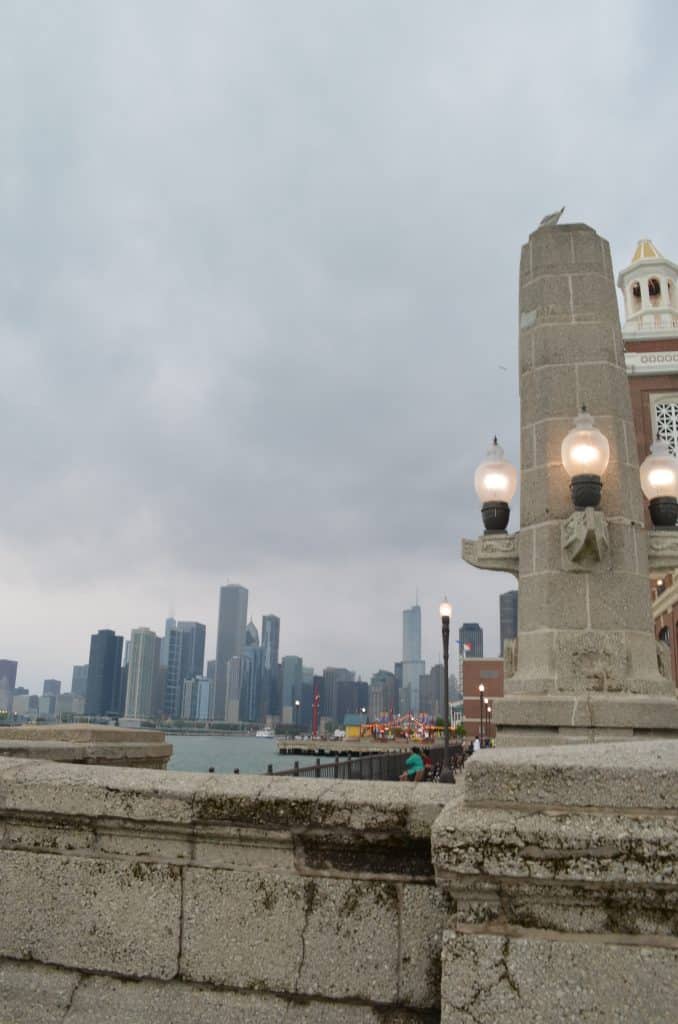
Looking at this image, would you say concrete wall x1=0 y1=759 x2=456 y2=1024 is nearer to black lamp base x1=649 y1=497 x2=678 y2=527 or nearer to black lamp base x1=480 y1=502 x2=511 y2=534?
black lamp base x1=480 y1=502 x2=511 y2=534

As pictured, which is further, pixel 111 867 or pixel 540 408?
pixel 540 408

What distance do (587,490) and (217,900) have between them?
4653 millimetres

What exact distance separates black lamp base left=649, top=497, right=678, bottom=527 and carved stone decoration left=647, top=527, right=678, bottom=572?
0.18 metres

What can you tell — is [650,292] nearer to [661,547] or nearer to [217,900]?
[661,547]

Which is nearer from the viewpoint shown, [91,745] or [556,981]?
[556,981]

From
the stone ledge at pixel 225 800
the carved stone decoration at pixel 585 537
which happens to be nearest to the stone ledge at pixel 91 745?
the stone ledge at pixel 225 800

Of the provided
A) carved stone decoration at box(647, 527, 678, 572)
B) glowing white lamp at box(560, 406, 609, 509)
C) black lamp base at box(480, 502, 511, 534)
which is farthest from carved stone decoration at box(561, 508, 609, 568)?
black lamp base at box(480, 502, 511, 534)

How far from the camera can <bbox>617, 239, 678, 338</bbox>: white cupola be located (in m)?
56.0

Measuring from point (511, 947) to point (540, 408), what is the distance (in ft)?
18.6

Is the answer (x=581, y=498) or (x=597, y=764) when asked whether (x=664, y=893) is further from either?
(x=581, y=498)

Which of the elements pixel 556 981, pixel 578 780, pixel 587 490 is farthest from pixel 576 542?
pixel 556 981

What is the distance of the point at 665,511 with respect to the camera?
6.86m

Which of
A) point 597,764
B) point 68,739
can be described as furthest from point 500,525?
point 68,739

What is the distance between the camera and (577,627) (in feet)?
20.8
